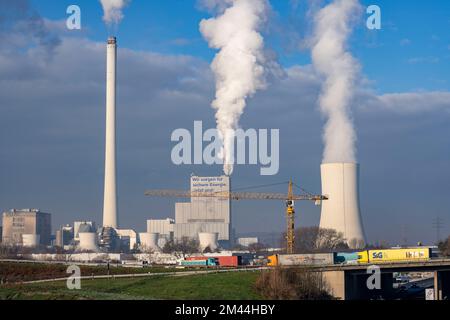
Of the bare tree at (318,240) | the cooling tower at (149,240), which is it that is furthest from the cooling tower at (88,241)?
the bare tree at (318,240)

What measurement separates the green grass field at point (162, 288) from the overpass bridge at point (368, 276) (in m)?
6.32

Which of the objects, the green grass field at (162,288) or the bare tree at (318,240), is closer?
the green grass field at (162,288)

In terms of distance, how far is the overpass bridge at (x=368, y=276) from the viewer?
212ft

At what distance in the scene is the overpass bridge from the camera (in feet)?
212

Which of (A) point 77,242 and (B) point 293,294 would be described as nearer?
(B) point 293,294

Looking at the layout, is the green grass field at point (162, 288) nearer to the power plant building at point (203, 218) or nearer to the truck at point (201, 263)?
the truck at point (201, 263)

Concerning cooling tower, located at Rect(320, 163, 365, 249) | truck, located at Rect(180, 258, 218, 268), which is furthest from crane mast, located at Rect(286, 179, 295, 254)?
truck, located at Rect(180, 258, 218, 268)

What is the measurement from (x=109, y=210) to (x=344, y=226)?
58.9 metres

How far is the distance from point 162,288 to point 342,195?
1646 inches

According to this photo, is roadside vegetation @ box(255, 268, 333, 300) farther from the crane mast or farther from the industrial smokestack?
the industrial smokestack

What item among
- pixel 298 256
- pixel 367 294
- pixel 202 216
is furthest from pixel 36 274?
pixel 202 216
